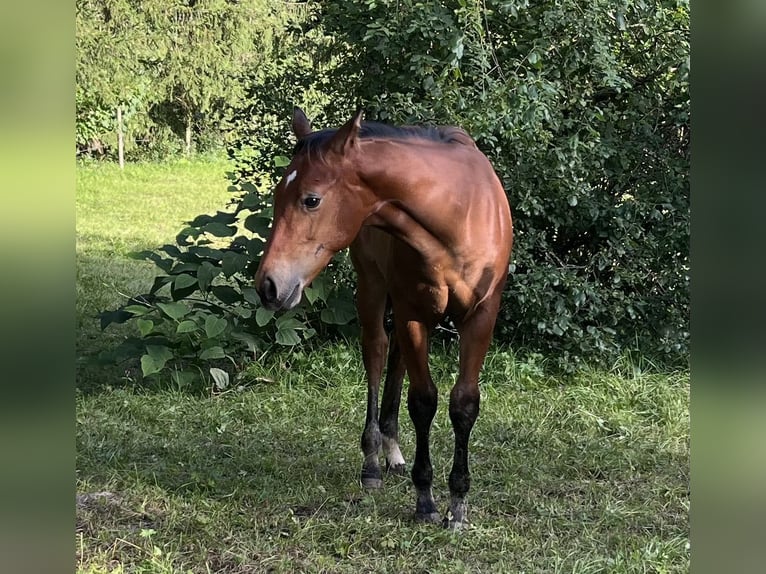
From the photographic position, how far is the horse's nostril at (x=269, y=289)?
2539 mm

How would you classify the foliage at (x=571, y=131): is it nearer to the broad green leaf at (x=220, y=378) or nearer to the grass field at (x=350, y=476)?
the grass field at (x=350, y=476)

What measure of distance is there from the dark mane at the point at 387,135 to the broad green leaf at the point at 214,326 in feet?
7.91

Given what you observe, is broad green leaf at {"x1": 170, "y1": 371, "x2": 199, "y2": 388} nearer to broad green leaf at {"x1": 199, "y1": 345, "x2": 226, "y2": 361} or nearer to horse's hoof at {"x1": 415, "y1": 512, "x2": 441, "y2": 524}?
broad green leaf at {"x1": 199, "y1": 345, "x2": 226, "y2": 361}

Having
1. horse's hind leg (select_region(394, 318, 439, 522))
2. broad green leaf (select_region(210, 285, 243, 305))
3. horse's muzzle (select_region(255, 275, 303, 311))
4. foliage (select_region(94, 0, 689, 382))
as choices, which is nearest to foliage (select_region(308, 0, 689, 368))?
Result: foliage (select_region(94, 0, 689, 382))

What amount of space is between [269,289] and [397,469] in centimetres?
171

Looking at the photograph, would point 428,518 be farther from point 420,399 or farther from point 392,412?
point 392,412

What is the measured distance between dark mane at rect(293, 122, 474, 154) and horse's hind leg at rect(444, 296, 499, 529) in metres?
0.70

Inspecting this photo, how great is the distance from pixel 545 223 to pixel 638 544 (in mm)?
2917

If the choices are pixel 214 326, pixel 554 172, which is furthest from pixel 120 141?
pixel 554 172

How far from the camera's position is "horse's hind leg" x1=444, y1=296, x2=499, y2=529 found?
3.12m

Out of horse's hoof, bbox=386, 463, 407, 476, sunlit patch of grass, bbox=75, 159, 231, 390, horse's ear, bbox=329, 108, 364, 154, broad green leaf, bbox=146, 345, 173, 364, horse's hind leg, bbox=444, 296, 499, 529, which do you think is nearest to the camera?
horse's ear, bbox=329, 108, 364, 154

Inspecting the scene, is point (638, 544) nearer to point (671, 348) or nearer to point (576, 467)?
point (576, 467)

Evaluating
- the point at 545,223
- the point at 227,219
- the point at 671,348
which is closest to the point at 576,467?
the point at 671,348

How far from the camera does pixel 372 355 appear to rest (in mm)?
3906
